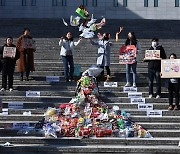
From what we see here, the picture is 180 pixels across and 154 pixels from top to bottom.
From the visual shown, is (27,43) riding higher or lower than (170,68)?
higher

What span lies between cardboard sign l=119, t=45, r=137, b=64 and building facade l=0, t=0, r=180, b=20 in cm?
1420

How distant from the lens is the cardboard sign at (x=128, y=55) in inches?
585

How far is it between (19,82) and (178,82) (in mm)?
4266

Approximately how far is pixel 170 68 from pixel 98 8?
16.2 metres

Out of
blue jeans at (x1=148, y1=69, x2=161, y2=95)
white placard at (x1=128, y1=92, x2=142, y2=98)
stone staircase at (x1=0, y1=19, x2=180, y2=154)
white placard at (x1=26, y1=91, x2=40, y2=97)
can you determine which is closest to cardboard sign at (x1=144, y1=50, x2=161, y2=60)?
blue jeans at (x1=148, y1=69, x2=161, y2=95)

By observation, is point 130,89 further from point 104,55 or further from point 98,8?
point 98,8

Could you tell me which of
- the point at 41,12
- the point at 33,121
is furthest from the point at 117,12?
the point at 33,121

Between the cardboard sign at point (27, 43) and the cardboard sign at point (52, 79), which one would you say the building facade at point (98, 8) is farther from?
the cardboard sign at point (52, 79)

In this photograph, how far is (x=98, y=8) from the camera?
96.2ft

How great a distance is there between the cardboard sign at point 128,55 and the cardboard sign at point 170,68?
1.30 metres

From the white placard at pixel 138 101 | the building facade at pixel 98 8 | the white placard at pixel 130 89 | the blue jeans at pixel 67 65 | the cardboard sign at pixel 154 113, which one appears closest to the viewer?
the cardboard sign at pixel 154 113

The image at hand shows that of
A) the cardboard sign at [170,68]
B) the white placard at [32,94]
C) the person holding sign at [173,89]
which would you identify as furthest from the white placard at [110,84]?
the white placard at [32,94]

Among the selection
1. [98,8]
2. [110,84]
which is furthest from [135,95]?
[98,8]

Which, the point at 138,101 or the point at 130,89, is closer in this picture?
the point at 138,101
